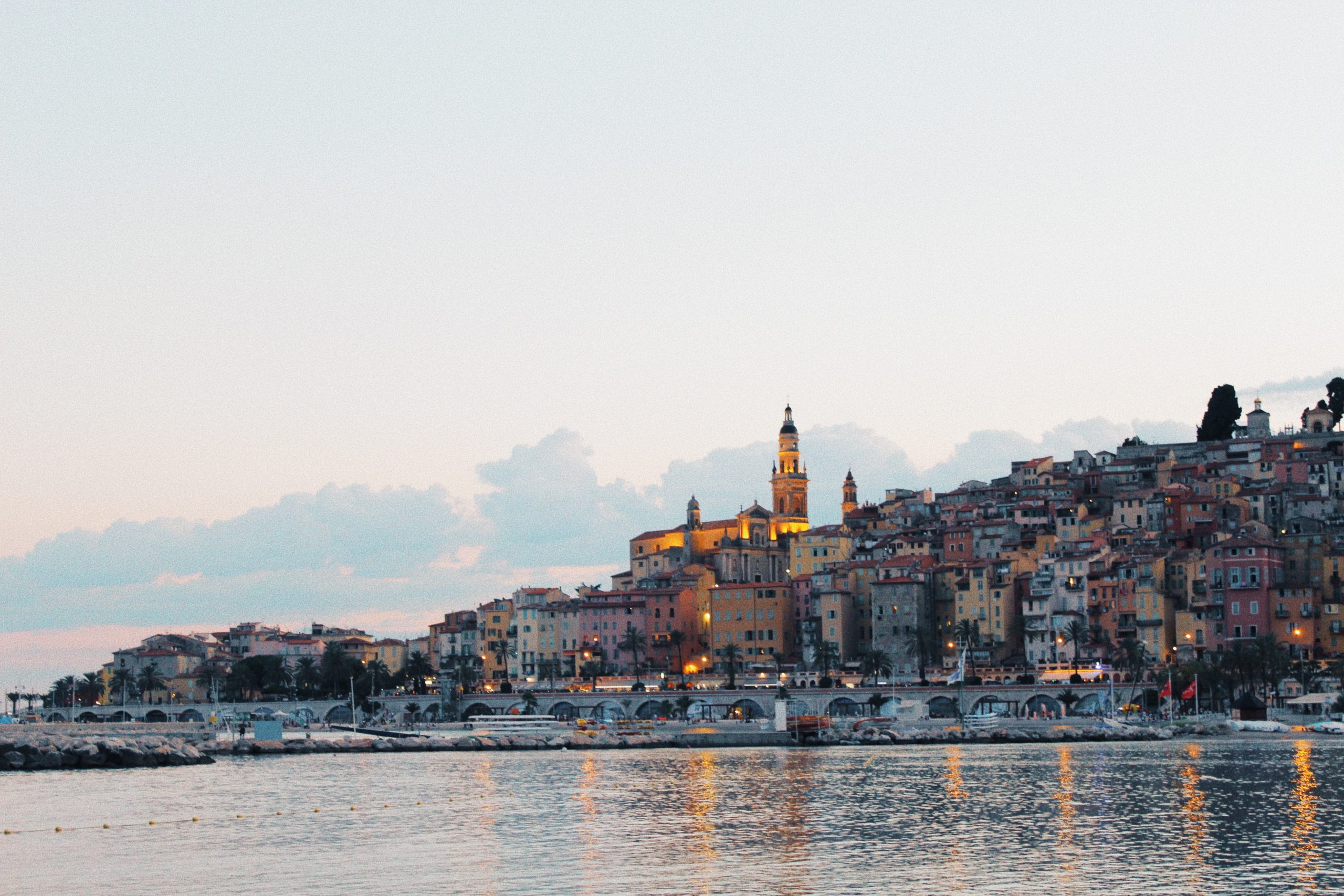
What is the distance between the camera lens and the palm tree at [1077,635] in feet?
385

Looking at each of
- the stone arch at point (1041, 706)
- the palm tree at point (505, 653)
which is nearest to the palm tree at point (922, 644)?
the stone arch at point (1041, 706)

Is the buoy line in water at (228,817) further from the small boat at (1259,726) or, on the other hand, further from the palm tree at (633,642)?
the palm tree at (633,642)

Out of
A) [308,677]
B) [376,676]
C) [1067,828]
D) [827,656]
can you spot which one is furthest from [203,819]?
[308,677]

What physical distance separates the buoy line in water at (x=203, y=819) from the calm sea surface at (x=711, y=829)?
0.25 metres

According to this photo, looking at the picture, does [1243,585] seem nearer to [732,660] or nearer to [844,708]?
[844,708]

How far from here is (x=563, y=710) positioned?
128 meters

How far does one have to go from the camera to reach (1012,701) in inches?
4299

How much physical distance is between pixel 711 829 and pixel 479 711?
3402 inches

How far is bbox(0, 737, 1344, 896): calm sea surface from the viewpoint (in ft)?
120

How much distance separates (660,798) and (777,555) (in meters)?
107

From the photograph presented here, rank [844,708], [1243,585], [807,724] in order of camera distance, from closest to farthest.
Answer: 1. [807,724]
2. [1243,585]
3. [844,708]

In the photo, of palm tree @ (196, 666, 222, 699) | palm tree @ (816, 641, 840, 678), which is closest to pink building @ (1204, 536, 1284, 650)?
palm tree @ (816, 641, 840, 678)

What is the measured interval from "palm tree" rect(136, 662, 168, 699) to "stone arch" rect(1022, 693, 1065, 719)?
85.8m

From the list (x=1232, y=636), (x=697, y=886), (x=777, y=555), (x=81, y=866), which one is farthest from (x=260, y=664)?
(x=697, y=886)
